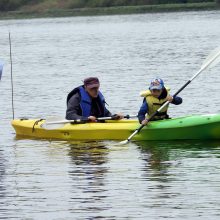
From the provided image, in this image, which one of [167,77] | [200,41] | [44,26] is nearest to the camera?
[167,77]

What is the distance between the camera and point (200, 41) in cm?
5716

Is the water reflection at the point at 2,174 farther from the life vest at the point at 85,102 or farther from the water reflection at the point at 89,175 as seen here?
the life vest at the point at 85,102

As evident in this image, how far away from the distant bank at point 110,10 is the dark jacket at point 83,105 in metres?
79.0

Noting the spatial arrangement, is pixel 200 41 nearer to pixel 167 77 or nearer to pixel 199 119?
pixel 167 77

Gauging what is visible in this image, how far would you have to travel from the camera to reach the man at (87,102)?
1998 centimetres

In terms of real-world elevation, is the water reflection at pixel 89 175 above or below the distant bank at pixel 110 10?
above

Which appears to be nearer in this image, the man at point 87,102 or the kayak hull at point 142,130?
the kayak hull at point 142,130

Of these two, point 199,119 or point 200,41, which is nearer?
point 199,119

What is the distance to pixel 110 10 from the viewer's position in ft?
339

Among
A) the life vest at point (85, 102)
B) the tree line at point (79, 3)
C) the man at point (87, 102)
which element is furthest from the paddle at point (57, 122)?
the tree line at point (79, 3)

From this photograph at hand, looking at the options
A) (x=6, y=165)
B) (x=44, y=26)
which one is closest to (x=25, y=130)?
(x=6, y=165)

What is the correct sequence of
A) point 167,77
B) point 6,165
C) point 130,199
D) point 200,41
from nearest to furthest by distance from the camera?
1. point 130,199
2. point 6,165
3. point 167,77
4. point 200,41

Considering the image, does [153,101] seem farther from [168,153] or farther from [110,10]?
[110,10]

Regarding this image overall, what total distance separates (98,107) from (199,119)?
194 cm
